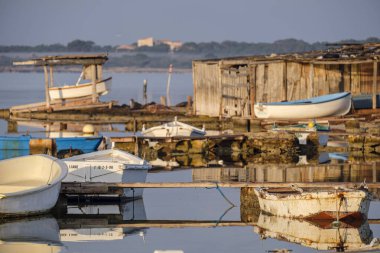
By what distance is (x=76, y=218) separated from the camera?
2373 centimetres

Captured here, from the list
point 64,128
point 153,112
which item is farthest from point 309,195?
point 153,112

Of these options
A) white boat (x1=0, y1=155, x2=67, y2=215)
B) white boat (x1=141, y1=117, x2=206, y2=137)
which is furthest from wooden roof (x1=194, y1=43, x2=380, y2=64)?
white boat (x1=0, y1=155, x2=67, y2=215)

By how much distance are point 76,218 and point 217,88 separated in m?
22.9

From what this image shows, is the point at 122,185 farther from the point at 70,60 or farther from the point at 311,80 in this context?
the point at 70,60

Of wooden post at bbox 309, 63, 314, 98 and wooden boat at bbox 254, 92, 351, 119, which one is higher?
wooden post at bbox 309, 63, 314, 98

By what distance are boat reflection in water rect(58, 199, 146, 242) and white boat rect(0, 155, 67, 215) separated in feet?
2.08

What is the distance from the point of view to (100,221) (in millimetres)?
23547

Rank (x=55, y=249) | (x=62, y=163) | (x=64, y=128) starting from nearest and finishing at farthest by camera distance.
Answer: (x=55, y=249), (x=62, y=163), (x=64, y=128)

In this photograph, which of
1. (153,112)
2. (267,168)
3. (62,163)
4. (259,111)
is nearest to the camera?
(62,163)

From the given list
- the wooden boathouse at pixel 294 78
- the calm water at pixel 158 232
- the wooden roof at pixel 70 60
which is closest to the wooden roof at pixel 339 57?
the wooden boathouse at pixel 294 78

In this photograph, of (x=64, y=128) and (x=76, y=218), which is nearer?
(x=76, y=218)

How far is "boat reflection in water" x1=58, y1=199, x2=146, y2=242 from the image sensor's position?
22.2 metres

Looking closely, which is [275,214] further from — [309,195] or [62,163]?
[62,163]

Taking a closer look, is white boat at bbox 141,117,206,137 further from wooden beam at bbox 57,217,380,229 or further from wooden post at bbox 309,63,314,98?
wooden beam at bbox 57,217,380,229
